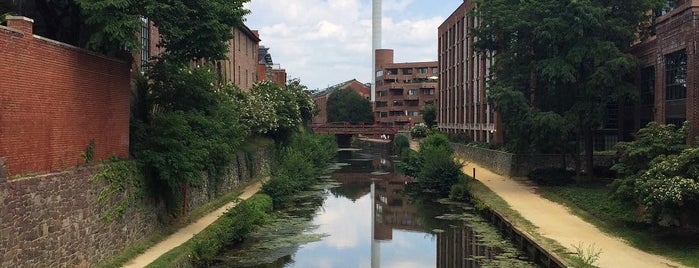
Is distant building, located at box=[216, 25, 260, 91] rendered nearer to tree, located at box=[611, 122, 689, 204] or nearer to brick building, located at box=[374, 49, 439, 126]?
tree, located at box=[611, 122, 689, 204]

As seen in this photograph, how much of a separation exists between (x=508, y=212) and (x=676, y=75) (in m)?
9.93

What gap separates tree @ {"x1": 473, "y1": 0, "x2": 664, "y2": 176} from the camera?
34.2 metres

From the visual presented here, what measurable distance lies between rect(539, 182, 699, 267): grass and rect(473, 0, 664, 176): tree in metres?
3.81

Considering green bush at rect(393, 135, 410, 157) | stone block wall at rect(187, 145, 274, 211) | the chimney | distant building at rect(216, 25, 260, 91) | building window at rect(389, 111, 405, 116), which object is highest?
distant building at rect(216, 25, 260, 91)

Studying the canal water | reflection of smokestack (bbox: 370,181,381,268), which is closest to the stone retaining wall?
the canal water

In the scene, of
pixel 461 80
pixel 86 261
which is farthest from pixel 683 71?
pixel 461 80

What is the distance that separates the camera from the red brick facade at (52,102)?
46.3ft

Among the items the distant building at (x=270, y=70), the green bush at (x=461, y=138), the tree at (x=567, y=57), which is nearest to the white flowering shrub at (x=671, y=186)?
the tree at (x=567, y=57)

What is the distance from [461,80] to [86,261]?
219 ft

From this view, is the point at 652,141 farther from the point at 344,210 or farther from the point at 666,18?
the point at 344,210

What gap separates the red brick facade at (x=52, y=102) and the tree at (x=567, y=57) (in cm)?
2394

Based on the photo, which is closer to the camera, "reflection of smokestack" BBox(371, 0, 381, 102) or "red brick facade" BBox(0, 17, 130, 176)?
"red brick facade" BBox(0, 17, 130, 176)

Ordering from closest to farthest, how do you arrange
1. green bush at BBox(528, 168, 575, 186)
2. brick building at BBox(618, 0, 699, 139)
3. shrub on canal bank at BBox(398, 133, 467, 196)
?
brick building at BBox(618, 0, 699, 139) < green bush at BBox(528, 168, 575, 186) < shrub on canal bank at BBox(398, 133, 467, 196)

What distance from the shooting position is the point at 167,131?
22.0m
